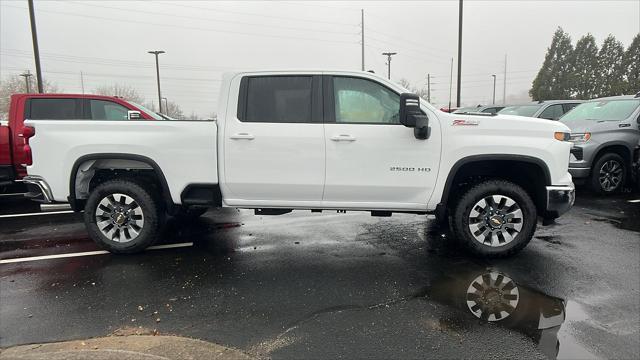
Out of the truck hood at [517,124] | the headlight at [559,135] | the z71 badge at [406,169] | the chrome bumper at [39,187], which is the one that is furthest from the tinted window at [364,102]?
the chrome bumper at [39,187]

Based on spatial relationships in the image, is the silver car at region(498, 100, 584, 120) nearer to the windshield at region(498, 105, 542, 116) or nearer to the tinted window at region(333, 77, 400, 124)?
the windshield at region(498, 105, 542, 116)

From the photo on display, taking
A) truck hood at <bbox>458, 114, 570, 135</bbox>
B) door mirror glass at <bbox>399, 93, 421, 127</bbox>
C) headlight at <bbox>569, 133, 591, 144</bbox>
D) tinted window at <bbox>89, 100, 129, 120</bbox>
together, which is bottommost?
headlight at <bbox>569, 133, 591, 144</bbox>

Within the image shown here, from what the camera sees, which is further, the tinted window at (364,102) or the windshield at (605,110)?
the windshield at (605,110)

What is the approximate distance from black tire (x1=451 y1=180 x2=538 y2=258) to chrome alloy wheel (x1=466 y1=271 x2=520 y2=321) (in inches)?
16.3

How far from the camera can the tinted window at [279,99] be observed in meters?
4.74

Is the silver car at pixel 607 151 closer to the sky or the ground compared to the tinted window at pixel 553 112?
closer to the ground

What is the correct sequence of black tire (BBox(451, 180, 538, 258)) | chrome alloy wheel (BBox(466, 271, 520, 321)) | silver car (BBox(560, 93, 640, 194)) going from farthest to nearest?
silver car (BBox(560, 93, 640, 194)) < black tire (BBox(451, 180, 538, 258)) < chrome alloy wheel (BBox(466, 271, 520, 321))

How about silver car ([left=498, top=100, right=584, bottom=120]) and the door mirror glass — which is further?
silver car ([left=498, top=100, right=584, bottom=120])

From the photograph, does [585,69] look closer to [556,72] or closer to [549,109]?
[556,72]

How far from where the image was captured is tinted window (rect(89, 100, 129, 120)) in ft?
27.6

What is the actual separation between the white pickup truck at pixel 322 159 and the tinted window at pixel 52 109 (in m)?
3.92

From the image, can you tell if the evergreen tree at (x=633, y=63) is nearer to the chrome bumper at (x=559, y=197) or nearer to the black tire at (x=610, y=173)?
the black tire at (x=610, y=173)

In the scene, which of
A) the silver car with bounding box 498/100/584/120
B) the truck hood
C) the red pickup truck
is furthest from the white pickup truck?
the silver car with bounding box 498/100/584/120

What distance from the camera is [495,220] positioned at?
15.3 feet
